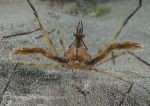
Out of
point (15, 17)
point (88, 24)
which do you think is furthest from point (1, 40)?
point (88, 24)

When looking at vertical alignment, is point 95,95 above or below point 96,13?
above

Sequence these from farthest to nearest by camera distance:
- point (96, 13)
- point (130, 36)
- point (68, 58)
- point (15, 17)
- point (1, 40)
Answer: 1. point (96, 13)
2. point (130, 36)
3. point (15, 17)
4. point (1, 40)
5. point (68, 58)

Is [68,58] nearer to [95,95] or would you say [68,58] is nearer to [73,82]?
[73,82]

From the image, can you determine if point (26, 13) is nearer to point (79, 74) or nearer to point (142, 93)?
point (79, 74)

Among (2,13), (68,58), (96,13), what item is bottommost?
(96,13)

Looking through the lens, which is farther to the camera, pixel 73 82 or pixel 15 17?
pixel 15 17

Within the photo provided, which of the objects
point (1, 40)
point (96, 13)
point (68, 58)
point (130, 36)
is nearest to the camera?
point (68, 58)

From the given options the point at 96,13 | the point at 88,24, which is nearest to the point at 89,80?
the point at 88,24

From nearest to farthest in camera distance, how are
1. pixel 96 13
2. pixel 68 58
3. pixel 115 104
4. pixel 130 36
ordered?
pixel 115 104 < pixel 68 58 < pixel 130 36 < pixel 96 13

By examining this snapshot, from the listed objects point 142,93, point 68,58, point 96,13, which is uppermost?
point 68,58
